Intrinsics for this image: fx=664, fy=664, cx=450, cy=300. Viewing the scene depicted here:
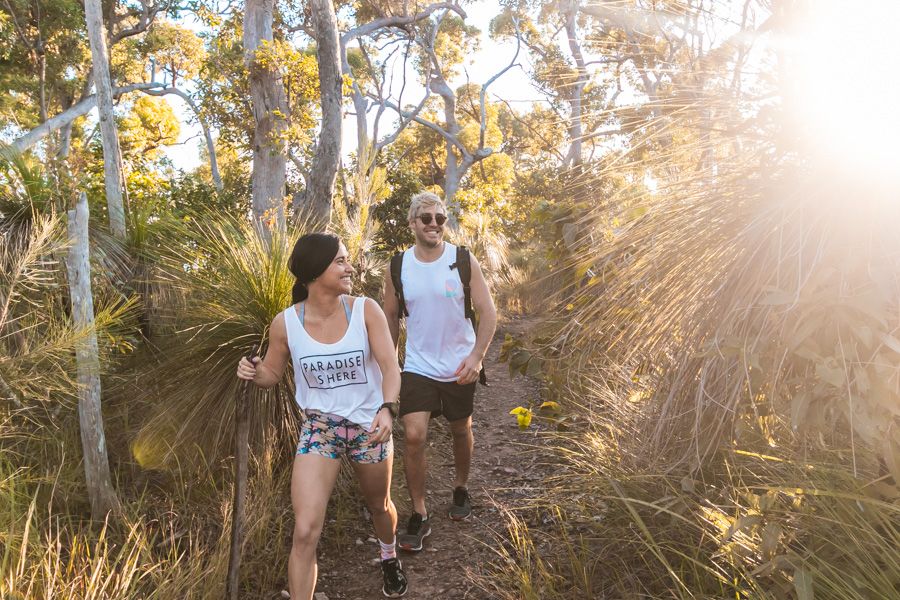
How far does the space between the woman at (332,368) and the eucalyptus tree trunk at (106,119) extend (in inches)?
117

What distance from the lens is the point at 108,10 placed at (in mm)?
15430

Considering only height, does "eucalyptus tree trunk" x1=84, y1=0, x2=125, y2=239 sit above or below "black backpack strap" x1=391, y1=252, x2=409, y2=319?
above

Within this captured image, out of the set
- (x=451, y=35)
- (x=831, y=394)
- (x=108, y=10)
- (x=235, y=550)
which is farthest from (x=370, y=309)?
(x=451, y=35)

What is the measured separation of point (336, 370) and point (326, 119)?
4.54 m

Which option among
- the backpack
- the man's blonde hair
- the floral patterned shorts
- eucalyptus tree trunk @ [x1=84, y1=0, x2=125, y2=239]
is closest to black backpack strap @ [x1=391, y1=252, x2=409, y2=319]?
the backpack

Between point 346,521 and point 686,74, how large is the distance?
321 cm

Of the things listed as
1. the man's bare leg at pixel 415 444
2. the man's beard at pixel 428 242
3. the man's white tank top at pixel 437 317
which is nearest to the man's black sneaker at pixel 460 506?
the man's bare leg at pixel 415 444

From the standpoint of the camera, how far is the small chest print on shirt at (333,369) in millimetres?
2969

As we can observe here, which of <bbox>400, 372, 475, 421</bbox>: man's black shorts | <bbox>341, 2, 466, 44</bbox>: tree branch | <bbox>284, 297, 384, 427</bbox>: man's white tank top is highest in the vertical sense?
<bbox>341, 2, 466, 44</bbox>: tree branch

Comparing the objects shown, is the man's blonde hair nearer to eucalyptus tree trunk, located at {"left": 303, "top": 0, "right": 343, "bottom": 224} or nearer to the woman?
the woman

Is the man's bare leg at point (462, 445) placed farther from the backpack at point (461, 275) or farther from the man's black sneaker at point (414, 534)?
the backpack at point (461, 275)

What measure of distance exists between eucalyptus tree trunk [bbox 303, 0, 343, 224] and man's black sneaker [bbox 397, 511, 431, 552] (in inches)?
136

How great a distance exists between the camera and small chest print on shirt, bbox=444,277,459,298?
3865mm

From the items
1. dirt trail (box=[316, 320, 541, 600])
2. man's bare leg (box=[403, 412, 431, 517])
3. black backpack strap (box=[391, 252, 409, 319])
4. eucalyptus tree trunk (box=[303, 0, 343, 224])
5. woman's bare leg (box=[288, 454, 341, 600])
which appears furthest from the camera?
eucalyptus tree trunk (box=[303, 0, 343, 224])
